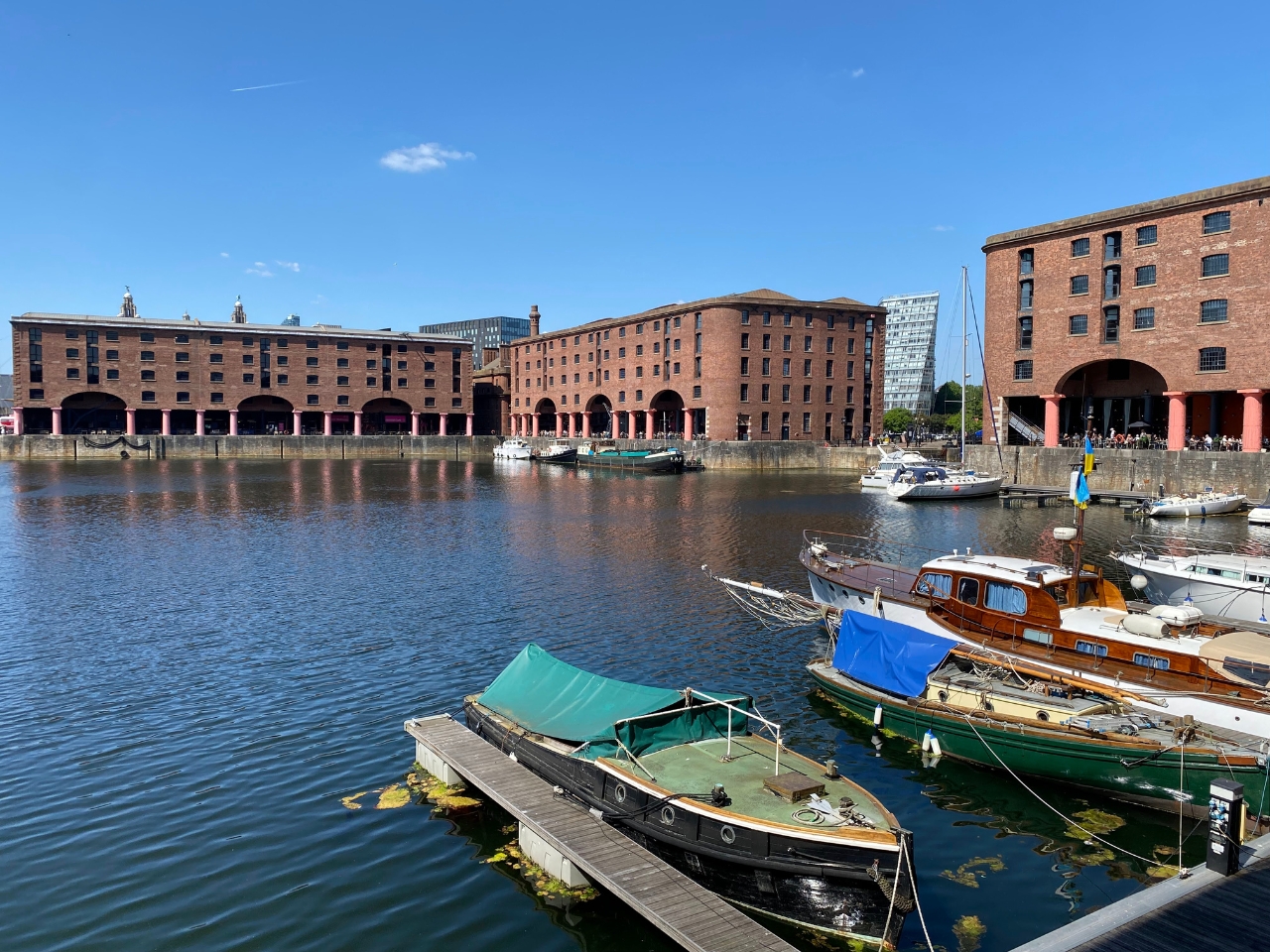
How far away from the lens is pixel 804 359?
114938 mm

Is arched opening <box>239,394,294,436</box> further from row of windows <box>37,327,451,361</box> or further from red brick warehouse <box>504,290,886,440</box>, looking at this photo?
red brick warehouse <box>504,290,886,440</box>

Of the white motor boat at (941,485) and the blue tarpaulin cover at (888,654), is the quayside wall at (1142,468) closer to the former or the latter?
the white motor boat at (941,485)

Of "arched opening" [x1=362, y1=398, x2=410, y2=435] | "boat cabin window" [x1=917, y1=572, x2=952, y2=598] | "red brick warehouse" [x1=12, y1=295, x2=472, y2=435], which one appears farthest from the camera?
"arched opening" [x1=362, y1=398, x2=410, y2=435]

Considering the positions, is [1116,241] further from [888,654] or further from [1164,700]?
[888,654]

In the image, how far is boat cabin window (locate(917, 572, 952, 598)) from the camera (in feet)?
A: 80.6

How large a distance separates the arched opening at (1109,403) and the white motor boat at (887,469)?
953 cm

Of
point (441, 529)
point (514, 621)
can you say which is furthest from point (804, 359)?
point (514, 621)

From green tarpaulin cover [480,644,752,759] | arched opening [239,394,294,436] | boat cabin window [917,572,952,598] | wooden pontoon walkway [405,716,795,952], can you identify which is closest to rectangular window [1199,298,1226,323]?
boat cabin window [917,572,952,598]

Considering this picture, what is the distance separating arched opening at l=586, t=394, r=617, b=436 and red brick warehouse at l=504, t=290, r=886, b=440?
9734 mm

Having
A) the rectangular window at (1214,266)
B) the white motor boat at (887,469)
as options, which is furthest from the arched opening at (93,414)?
Answer: the rectangular window at (1214,266)

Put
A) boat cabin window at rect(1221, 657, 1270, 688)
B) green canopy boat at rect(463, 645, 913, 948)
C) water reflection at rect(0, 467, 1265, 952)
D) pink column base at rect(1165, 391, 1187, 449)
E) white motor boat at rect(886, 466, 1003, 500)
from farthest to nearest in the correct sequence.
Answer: white motor boat at rect(886, 466, 1003, 500)
pink column base at rect(1165, 391, 1187, 449)
boat cabin window at rect(1221, 657, 1270, 688)
water reflection at rect(0, 467, 1265, 952)
green canopy boat at rect(463, 645, 913, 948)

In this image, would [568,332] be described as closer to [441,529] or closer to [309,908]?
[441,529]

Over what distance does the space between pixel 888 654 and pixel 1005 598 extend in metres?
4.75

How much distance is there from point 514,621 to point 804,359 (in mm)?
90879
